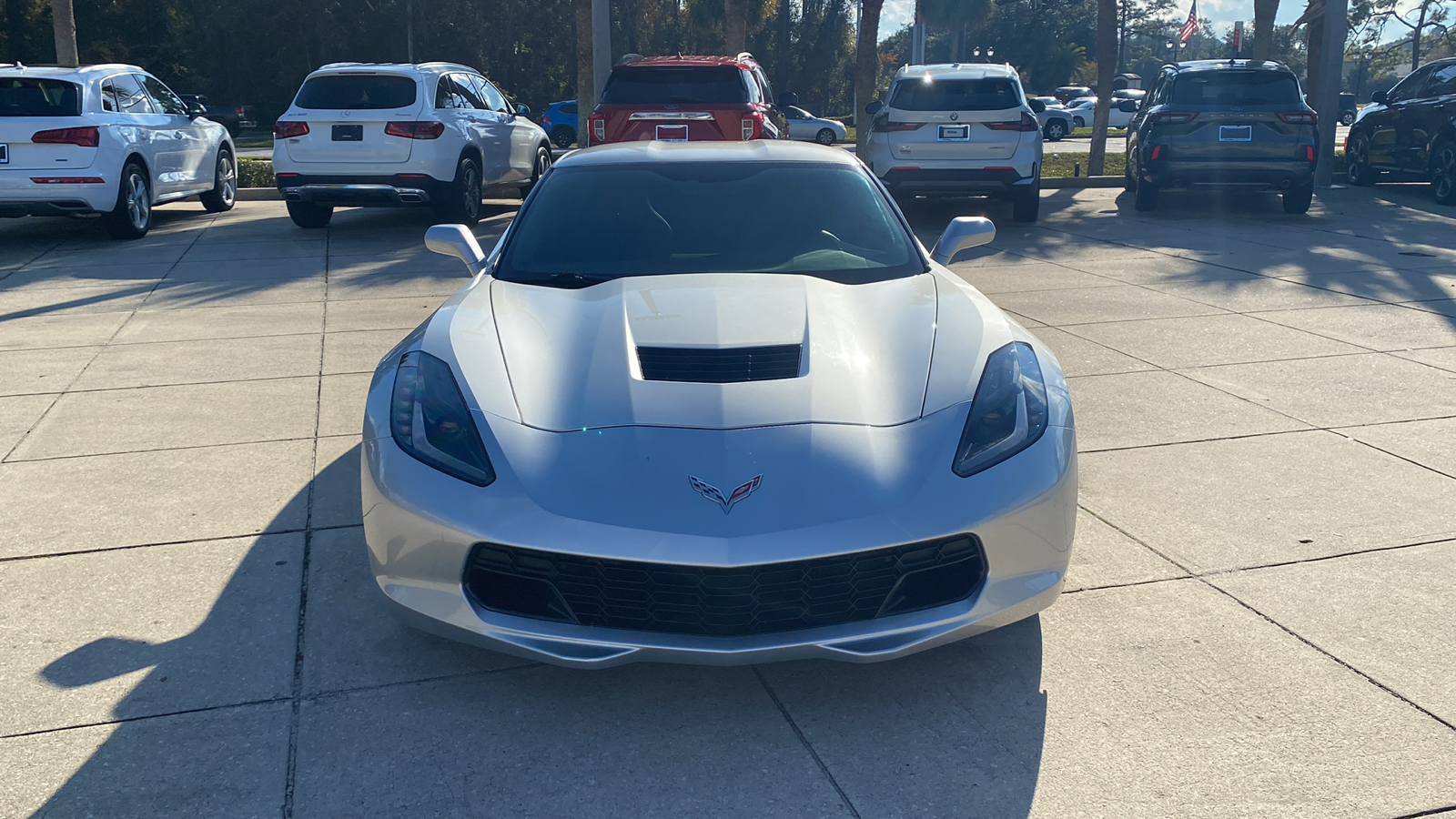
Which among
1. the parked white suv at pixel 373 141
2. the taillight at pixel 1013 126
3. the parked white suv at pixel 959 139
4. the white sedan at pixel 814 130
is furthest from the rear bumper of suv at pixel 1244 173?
the white sedan at pixel 814 130

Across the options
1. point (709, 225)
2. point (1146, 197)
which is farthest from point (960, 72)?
point (709, 225)

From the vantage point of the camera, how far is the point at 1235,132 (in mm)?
13031

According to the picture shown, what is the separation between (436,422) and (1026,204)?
11262mm

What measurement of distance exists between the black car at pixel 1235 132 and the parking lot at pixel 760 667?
6.65 m

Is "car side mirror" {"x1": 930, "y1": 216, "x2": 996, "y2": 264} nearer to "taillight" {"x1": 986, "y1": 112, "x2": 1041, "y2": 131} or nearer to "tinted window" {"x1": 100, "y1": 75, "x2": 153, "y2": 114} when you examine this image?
"taillight" {"x1": 986, "y1": 112, "x2": 1041, "y2": 131}

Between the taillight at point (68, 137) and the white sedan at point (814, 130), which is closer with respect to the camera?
the taillight at point (68, 137)

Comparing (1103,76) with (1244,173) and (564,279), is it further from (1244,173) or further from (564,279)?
(564,279)

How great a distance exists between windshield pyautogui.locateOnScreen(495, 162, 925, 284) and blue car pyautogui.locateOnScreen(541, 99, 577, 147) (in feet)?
111

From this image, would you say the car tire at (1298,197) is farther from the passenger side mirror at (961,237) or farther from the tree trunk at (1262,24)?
the passenger side mirror at (961,237)

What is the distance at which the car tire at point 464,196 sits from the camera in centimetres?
1260

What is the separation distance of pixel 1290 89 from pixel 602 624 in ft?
42.1

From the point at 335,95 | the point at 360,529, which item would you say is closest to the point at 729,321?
the point at 360,529

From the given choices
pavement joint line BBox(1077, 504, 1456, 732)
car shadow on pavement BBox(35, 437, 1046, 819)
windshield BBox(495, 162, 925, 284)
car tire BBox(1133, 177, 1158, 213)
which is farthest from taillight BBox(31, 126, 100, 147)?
car tire BBox(1133, 177, 1158, 213)

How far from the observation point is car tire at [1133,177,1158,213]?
46.2 ft
